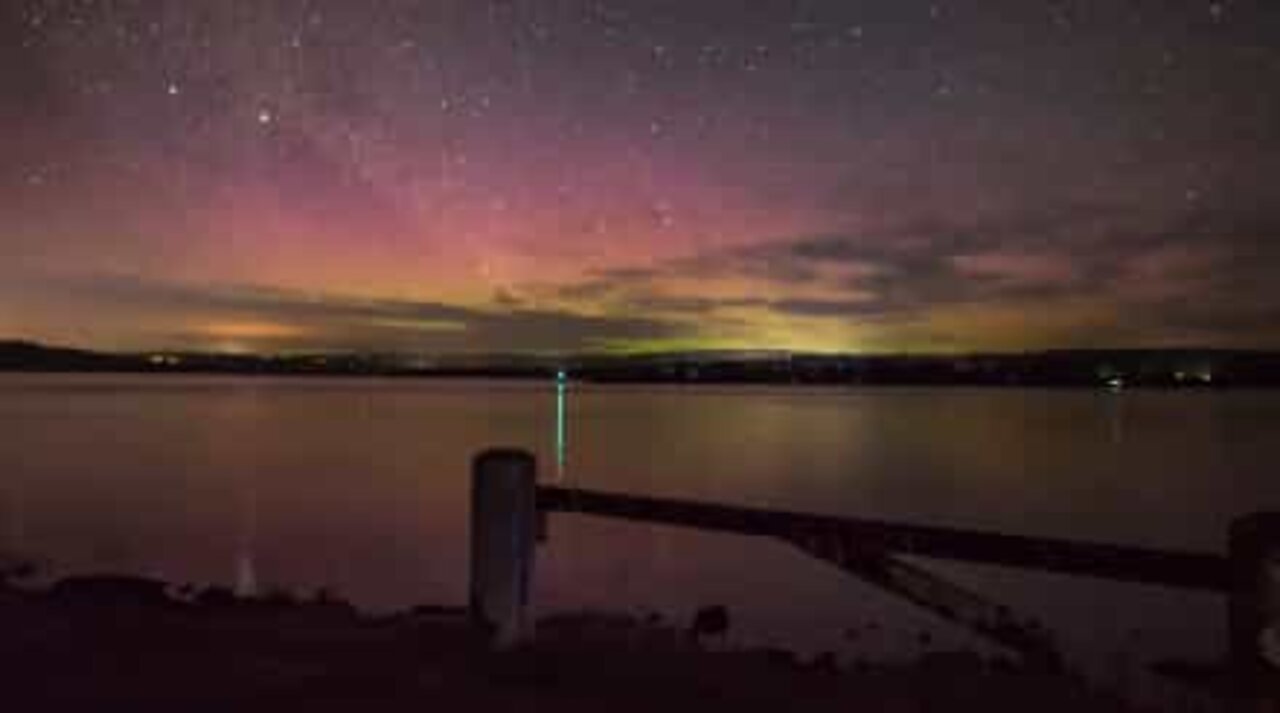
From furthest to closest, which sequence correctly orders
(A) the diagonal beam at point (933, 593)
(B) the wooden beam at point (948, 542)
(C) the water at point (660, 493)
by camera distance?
(C) the water at point (660, 493) → (A) the diagonal beam at point (933, 593) → (B) the wooden beam at point (948, 542)

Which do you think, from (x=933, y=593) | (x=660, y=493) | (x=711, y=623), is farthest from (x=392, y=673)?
(x=660, y=493)

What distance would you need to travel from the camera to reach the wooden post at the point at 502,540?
4719mm

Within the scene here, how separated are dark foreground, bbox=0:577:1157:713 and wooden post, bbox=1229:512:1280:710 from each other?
8.40 feet

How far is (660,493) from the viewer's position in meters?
32.6

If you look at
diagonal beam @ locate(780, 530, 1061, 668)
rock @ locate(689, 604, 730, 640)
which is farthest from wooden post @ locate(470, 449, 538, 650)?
rock @ locate(689, 604, 730, 640)

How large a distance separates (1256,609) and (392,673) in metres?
3.78

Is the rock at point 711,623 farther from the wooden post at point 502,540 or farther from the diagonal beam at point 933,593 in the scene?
the diagonal beam at point 933,593

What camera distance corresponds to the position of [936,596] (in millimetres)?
4059

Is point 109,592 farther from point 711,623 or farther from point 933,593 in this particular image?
point 933,593

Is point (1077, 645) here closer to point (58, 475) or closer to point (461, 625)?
point (461, 625)

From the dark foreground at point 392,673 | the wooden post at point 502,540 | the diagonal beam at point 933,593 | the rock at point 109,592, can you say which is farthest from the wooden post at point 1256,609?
the rock at point 109,592

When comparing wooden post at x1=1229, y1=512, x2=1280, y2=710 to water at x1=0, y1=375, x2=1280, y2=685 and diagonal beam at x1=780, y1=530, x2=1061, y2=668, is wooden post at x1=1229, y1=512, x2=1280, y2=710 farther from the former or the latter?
water at x1=0, y1=375, x2=1280, y2=685

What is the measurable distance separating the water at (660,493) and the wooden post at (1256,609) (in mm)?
9419

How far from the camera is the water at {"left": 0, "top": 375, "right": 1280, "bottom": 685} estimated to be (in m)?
14.5
